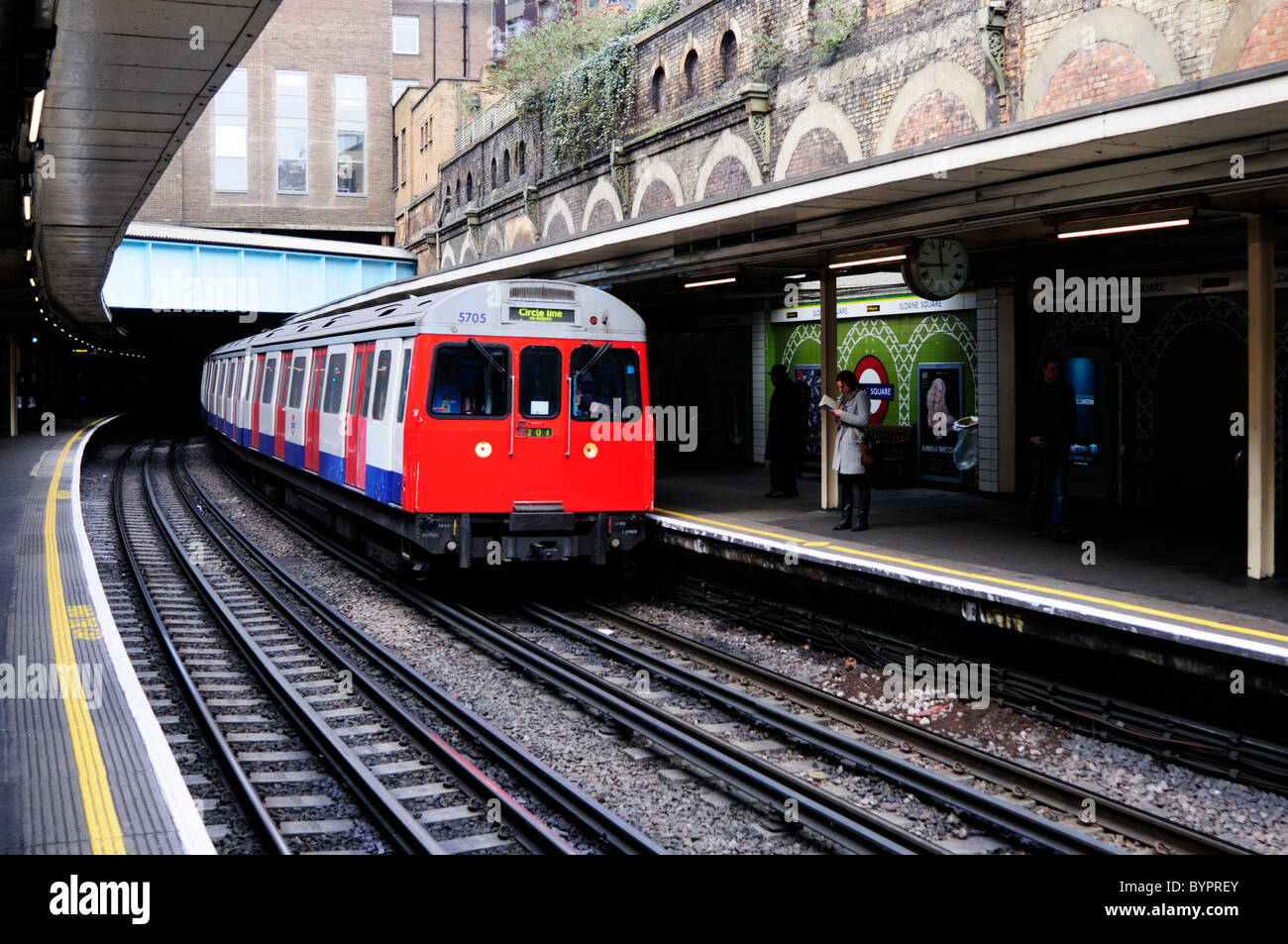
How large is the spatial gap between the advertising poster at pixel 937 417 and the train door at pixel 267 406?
33.8 feet

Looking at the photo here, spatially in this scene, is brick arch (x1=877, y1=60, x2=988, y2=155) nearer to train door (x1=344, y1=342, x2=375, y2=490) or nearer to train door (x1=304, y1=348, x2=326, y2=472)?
train door (x1=344, y1=342, x2=375, y2=490)

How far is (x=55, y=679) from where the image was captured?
23.9 ft

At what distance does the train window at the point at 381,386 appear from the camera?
1223 cm

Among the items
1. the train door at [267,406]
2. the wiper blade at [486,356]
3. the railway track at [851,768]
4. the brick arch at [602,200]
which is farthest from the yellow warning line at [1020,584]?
the brick arch at [602,200]

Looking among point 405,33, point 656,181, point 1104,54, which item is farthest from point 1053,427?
point 405,33

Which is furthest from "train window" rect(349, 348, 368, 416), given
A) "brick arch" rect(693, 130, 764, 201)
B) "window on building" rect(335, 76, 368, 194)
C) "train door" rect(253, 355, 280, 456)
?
"window on building" rect(335, 76, 368, 194)

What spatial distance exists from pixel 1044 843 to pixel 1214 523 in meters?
7.14

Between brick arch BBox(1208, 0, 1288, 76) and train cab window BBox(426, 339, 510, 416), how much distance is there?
7574 millimetres

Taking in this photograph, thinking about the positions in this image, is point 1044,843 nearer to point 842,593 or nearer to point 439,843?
point 439,843

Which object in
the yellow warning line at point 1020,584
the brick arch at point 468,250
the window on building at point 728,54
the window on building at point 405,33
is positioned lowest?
the yellow warning line at point 1020,584
